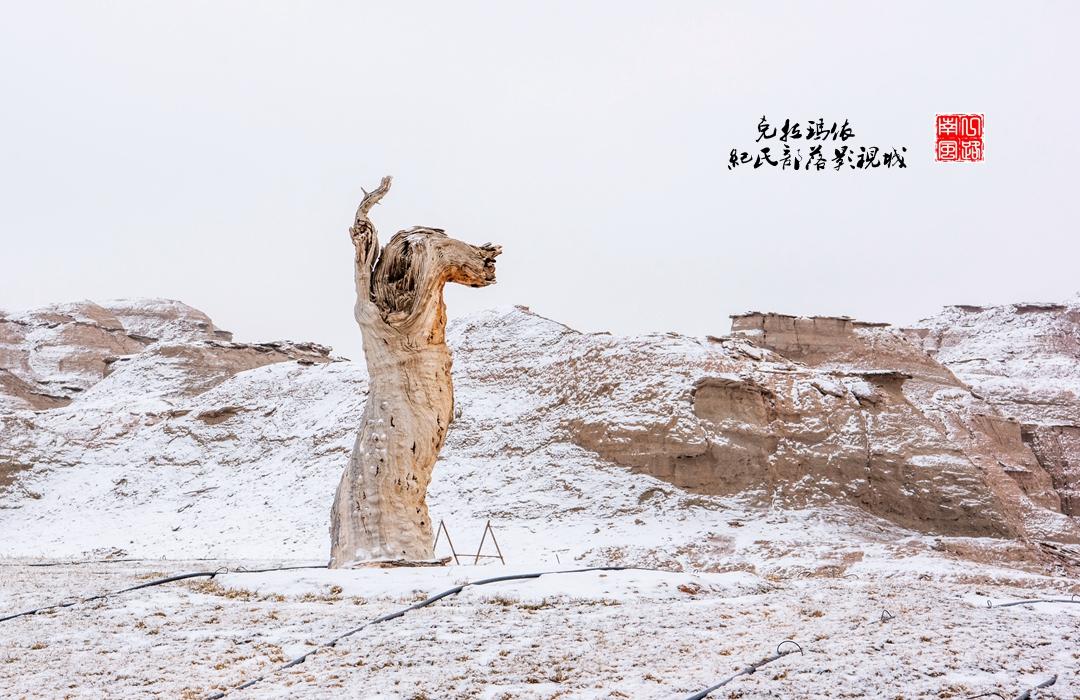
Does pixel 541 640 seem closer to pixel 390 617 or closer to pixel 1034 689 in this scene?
pixel 390 617

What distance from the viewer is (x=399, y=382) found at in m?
11.7

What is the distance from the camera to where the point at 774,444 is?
27.4 m

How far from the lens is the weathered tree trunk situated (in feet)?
36.7

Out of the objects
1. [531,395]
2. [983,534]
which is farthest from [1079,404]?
[531,395]

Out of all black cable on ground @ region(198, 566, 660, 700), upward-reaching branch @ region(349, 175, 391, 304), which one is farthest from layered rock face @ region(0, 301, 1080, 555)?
black cable on ground @ region(198, 566, 660, 700)

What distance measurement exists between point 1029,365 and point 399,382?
60423mm

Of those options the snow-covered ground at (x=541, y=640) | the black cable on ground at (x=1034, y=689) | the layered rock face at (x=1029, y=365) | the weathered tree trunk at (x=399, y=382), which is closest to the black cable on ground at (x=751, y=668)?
the snow-covered ground at (x=541, y=640)

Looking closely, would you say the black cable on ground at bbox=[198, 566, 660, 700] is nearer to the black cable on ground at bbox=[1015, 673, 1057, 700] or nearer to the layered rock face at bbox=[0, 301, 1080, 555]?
the black cable on ground at bbox=[1015, 673, 1057, 700]

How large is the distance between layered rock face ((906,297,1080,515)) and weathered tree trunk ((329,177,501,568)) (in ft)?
120

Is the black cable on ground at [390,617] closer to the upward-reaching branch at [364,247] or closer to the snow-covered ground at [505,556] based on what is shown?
the snow-covered ground at [505,556]

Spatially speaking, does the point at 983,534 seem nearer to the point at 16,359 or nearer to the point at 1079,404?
the point at 1079,404

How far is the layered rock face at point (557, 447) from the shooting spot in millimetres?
26062

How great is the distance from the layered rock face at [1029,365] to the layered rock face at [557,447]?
254 centimetres

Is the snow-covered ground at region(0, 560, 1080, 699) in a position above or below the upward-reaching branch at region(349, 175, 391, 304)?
below
